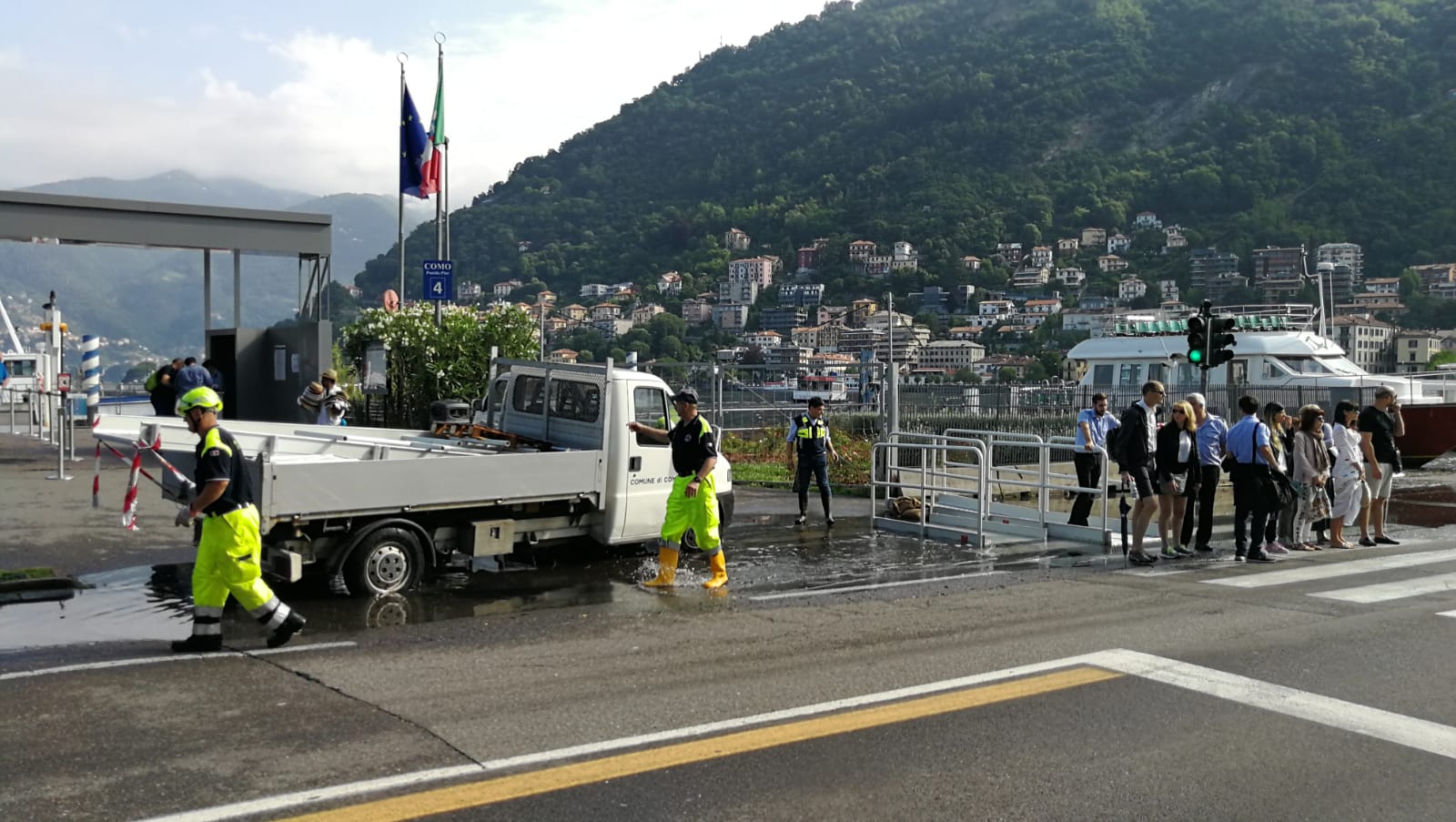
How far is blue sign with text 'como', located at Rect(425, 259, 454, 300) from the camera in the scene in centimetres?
2036

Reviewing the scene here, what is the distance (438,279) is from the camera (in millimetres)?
20453

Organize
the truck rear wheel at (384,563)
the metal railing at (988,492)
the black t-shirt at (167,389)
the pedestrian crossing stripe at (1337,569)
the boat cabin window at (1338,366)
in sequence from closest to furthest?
1. the truck rear wheel at (384,563)
2. the pedestrian crossing stripe at (1337,569)
3. the metal railing at (988,492)
4. the black t-shirt at (167,389)
5. the boat cabin window at (1338,366)

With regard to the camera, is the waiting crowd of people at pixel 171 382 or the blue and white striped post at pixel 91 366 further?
the blue and white striped post at pixel 91 366

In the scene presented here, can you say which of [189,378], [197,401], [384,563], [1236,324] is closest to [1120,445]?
[384,563]

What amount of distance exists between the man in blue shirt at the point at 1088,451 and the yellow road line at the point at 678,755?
7.40 metres

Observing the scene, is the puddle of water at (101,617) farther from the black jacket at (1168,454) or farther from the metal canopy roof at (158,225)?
the metal canopy roof at (158,225)

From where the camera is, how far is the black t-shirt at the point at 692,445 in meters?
10.3

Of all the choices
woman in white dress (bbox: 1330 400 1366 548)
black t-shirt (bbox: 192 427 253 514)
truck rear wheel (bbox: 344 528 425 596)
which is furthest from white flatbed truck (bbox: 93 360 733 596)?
woman in white dress (bbox: 1330 400 1366 548)

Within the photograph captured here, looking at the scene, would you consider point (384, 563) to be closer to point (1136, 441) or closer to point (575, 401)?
point (575, 401)

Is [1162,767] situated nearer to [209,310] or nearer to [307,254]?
[307,254]

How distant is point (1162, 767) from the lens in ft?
18.0

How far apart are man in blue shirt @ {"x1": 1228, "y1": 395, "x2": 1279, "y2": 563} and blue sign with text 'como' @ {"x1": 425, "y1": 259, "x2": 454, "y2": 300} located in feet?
43.1

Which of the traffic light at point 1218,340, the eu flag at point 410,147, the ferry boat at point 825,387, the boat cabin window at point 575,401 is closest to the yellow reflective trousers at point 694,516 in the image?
the boat cabin window at point 575,401

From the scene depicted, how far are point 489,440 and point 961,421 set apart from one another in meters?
11.1
